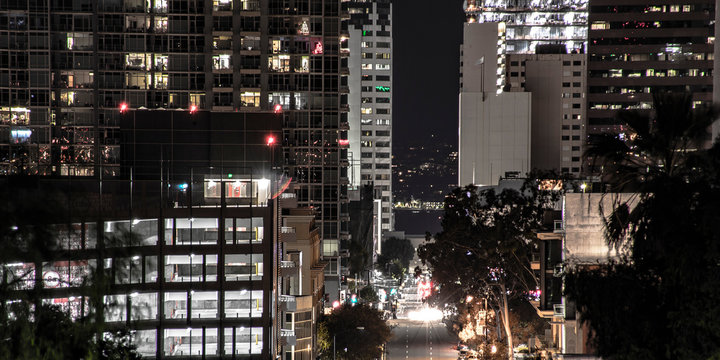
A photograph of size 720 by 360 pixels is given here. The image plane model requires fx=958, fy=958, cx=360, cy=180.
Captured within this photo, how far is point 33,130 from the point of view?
109562 mm

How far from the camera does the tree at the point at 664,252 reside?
21.9 meters

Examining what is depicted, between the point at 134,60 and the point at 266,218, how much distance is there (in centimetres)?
5744

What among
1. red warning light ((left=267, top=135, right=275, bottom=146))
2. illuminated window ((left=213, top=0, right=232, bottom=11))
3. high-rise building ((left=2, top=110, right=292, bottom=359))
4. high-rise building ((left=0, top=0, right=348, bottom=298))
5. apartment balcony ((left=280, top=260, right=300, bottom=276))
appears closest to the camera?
high-rise building ((left=2, top=110, right=292, bottom=359))

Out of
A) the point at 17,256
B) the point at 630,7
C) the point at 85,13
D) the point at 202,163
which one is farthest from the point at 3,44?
the point at 630,7

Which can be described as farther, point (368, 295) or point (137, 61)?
point (368, 295)

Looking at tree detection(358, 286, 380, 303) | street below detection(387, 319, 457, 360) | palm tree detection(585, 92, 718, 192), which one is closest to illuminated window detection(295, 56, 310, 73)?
street below detection(387, 319, 457, 360)

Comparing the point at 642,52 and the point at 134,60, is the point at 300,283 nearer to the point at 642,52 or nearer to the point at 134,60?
the point at 134,60

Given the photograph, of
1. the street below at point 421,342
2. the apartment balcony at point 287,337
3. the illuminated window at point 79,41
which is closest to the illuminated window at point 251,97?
the illuminated window at point 79,41

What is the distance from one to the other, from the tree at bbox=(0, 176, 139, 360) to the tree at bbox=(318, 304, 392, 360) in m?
61.7

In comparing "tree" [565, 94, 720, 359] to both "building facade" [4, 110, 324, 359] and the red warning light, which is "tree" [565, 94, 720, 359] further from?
the red warning light

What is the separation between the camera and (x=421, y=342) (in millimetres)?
115250

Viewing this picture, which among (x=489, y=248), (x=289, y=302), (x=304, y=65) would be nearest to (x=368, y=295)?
(x=304, y=65)

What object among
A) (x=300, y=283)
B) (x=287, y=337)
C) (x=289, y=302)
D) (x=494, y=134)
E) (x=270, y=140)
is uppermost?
(x=494, y=134)

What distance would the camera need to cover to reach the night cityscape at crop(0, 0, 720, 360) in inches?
920
